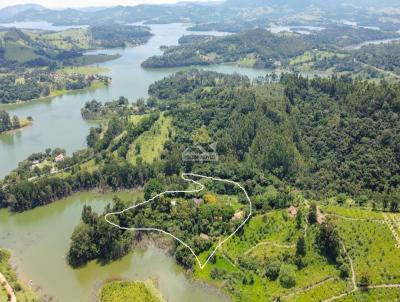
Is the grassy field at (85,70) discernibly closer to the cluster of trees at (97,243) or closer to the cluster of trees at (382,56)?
the cluster of trees at (382,56)

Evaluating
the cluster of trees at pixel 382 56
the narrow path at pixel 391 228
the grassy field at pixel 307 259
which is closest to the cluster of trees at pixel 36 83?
the cluster of trees at pixel 382 56

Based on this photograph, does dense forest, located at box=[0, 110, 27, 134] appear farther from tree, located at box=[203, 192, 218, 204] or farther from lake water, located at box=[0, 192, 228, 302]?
tree, located at box=[203, 192, 218, 204]

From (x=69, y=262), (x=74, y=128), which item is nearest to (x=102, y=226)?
(x=69, y=262)

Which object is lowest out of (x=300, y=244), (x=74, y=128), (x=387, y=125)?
(x=74, y=128)

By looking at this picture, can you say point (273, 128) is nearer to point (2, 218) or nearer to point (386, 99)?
point (386, 99)

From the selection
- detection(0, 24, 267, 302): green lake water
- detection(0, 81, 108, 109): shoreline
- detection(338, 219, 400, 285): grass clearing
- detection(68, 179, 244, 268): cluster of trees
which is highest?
detection(338, 219, 400, 285): grass clearing

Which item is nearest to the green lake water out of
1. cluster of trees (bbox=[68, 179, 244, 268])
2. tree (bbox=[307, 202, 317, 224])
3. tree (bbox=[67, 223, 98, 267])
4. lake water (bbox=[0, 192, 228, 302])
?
A: lake water (bbox=[0, 192, 228, 302])
